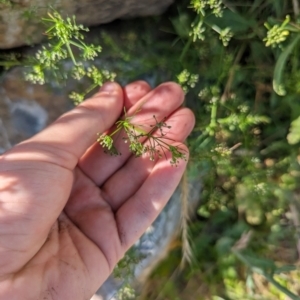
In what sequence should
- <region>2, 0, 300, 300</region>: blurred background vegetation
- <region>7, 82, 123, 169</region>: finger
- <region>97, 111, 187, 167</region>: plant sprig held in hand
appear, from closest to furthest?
<region>97, 111, 187, 167</region>: plant sprig held in hand, <region>7, 82, 123, 169</region>: finger, <region>2, 0, 300, 300</region>: blurred background vegetation

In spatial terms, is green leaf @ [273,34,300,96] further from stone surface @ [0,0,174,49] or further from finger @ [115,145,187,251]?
stone surface @ [0,0,174,49]

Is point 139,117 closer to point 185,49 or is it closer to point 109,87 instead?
point 109,87

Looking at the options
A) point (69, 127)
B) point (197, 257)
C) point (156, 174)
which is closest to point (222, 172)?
point (156, 174)

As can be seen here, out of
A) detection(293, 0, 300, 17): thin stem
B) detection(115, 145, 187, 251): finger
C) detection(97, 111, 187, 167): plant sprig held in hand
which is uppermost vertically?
detection(293, 0, 300, 17): thin stem

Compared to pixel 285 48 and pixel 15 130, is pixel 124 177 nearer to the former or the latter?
pixel 15 130

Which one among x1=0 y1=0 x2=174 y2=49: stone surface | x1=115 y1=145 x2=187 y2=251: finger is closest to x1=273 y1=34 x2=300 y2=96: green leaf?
x1=115 y1=145 x2=187 y2=251: finger

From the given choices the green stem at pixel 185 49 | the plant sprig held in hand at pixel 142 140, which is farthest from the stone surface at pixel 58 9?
the plant sprig held in hand at pixel 142 140
